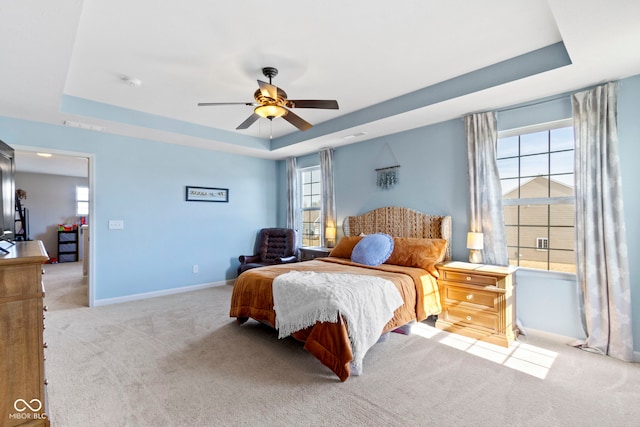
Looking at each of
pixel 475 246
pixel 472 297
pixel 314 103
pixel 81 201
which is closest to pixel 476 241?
pixel 475 246

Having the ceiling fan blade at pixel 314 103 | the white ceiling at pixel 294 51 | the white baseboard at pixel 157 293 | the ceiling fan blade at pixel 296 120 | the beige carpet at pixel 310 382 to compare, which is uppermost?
the white ceiling at pixel 294 51

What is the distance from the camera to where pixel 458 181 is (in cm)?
379

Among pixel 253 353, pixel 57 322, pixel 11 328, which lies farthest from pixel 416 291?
pixel 57 322

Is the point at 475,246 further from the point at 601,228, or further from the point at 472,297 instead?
the point at 601,228

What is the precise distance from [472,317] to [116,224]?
4832 millimetres

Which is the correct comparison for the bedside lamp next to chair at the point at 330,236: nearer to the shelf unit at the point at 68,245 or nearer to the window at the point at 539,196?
the window at the point at 539,196

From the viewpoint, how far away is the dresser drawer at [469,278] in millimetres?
3012

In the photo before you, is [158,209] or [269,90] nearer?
[269,90]

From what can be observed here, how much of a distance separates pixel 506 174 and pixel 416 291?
1730mm

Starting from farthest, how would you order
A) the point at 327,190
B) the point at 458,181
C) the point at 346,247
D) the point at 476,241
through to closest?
the point at 327,190 → the point at 346,247 → the point at 458,181 → the point at 476,241

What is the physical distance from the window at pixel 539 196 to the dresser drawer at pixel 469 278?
66cm

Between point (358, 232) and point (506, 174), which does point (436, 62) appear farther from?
point (358, 232)

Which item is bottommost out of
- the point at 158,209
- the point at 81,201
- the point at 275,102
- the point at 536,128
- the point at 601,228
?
the point at 601,228

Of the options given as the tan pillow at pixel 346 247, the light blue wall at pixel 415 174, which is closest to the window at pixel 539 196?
the light blue wall at pixel 415 174
